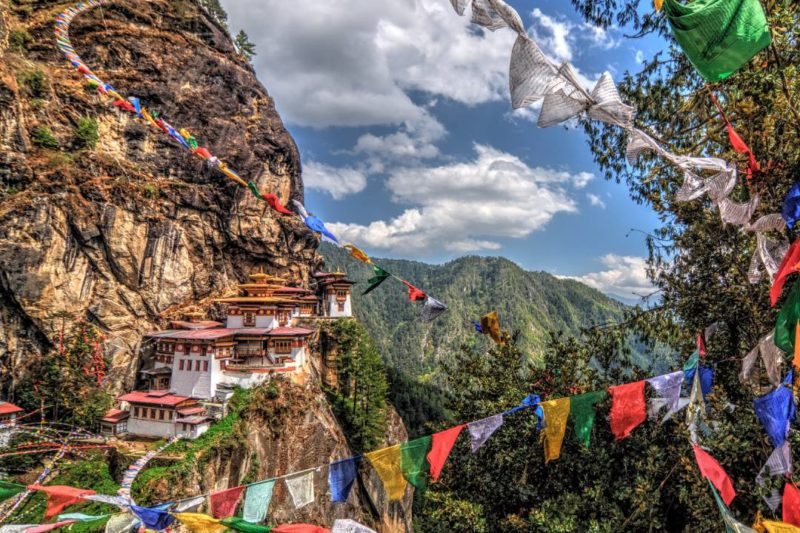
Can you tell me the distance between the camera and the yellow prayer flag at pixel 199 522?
20.3 feet

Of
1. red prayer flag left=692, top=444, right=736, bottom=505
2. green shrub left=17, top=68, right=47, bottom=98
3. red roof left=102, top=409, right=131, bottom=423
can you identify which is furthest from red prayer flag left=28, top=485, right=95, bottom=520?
green shrub left=17, top=68, right=47, bottom=98

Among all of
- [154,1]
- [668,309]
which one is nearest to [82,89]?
[154,1]

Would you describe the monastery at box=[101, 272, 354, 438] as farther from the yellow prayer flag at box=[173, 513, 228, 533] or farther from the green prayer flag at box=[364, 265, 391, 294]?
the yellow prayer flag at box=[173, 513, 228, 533]

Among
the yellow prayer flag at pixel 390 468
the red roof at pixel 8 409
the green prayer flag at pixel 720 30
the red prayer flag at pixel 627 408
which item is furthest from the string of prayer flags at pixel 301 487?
the red roof at pixel 8 409

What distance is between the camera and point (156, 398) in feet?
65.6

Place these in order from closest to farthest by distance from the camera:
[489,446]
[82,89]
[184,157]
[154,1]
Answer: [489,446]
[82,89]
[184,157]
[154,1]

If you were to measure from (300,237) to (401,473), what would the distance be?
27939mm

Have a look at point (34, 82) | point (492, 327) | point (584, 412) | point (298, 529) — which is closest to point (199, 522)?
point (298, 529)

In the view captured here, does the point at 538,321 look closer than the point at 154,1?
No

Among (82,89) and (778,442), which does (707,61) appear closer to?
(778,442)

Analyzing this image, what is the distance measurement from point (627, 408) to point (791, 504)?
2.28 m

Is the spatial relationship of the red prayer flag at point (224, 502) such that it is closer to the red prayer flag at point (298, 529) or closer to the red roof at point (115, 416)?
the red prayer flag at point (298, 529)

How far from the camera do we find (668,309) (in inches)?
348

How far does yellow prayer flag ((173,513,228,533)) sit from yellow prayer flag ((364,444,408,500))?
242cm
